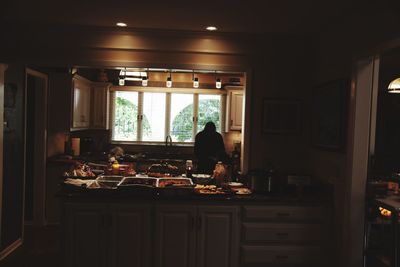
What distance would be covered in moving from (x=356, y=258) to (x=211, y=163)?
2.45 meters

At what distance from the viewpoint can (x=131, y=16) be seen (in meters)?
3.64

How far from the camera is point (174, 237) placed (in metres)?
3.42

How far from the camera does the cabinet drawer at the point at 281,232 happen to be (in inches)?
137

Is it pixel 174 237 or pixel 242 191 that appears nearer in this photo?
pixel 174 237

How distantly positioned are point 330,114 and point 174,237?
1.88 metres

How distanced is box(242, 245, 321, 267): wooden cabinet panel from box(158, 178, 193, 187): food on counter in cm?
84

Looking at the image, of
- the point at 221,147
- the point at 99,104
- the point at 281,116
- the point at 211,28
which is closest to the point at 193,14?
the point at 211,28

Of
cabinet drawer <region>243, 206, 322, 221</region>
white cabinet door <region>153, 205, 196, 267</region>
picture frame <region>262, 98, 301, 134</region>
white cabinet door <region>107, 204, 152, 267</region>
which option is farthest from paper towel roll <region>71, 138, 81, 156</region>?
cabinet drawer <region>243, 206, 322, 221</region>

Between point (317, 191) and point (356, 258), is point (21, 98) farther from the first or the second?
point (356, 258)

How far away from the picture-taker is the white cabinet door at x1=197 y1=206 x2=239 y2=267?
3441 millimetres

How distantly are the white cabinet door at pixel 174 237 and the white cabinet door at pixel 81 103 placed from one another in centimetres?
290

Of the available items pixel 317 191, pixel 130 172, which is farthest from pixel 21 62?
pixel 317 191

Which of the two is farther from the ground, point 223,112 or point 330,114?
point 223,112

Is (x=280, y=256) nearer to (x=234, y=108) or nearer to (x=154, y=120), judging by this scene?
(x=234, y=108)
